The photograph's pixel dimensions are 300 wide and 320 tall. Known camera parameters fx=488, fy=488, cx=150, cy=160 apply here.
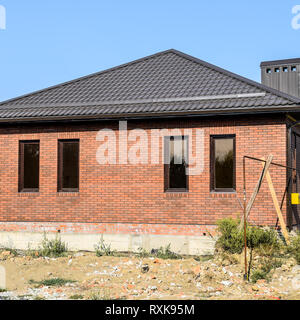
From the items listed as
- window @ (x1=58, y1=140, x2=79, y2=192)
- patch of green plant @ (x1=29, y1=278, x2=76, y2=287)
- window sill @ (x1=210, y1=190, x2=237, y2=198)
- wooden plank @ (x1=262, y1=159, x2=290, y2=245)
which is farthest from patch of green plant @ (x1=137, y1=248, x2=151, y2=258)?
wooden plank @ (x1=262, y1=159, x2=290, y2=245)

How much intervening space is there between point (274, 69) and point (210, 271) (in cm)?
1097

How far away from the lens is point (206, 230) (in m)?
13.3

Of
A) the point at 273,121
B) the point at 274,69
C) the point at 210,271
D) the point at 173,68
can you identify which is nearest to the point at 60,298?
the point at 210,271

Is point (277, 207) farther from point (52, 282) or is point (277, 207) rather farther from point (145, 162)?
point (52, 282)

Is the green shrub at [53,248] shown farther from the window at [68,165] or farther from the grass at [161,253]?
the grass at [161,253]

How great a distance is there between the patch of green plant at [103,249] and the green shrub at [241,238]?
3512 mm

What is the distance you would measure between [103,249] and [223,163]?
4.23 m

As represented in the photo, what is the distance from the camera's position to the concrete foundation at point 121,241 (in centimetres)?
1329

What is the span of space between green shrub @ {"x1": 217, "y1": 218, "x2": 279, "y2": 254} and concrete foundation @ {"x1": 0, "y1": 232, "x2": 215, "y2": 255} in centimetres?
132

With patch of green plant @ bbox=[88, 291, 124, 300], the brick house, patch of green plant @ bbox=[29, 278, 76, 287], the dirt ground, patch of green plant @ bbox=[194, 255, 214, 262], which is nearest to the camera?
patch of green plant @ bbox=[88, 291, 124, 300]

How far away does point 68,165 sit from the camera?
49.0 feet

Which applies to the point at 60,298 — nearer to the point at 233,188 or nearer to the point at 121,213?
the point at 121,213

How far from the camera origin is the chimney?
1881 cm

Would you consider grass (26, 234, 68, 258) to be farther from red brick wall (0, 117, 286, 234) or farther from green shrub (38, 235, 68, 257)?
red brick wall (0, 117, 286, 234)
